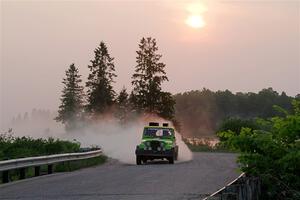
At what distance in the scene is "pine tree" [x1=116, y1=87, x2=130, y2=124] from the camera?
9375cm

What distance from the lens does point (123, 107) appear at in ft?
310

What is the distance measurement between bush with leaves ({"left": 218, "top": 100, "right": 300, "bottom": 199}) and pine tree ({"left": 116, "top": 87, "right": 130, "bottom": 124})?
8152 centimetres

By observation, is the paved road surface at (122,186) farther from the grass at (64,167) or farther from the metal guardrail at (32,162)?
the grass at (64,167)

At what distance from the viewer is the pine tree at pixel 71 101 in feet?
334

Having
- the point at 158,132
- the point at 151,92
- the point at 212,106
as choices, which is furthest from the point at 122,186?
the point at 212,106

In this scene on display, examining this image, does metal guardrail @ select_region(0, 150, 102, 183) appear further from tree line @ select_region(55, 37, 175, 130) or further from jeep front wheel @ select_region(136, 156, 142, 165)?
tree line @ select_region(55, 37, 175, 130)

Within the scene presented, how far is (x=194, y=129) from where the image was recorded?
15212cm

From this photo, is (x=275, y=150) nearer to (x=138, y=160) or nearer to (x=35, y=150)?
(x=35, y=150)

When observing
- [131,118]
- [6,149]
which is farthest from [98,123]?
[6,149]

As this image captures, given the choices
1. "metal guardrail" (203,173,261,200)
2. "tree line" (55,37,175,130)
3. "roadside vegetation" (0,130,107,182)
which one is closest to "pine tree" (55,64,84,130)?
"tree line" (55,37,175,130)

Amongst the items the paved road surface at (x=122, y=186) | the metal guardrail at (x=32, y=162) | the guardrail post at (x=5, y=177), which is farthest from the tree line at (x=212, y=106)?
the guardrail post at (x=5, y=177)

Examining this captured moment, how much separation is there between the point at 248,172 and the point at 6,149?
55.7 ft

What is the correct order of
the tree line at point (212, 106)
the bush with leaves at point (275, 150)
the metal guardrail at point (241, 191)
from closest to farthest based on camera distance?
the metal guardrail at point (241, 191)
the bush with leaves at point (275, 150)
the tree line at point (212, 106)

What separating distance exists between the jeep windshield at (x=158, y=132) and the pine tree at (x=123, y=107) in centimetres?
5891
